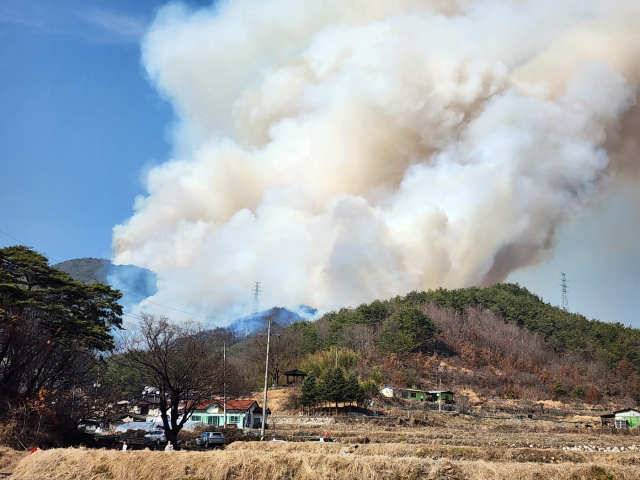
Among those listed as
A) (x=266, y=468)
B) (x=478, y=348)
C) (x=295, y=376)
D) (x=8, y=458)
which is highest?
(x=478, y=348)

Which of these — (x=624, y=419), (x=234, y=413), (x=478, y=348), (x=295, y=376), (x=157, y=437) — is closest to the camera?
(x=157, y=437)

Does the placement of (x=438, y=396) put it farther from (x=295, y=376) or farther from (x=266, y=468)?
(x=266, y=468)

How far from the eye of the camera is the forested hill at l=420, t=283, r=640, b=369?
102 meters

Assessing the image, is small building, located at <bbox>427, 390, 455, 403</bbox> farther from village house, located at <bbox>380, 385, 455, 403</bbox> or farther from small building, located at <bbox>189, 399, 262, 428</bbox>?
small building, located at <bbox>189, 399, 262, 428</bbox>

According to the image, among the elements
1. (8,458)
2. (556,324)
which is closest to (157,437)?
(8,458)

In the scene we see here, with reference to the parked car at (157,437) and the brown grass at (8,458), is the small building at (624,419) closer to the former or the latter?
the parked car at (157,437)

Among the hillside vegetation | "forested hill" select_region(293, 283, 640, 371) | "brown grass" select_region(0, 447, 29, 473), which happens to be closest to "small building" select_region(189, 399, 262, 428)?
the hillside vegetation

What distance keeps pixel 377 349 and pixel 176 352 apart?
62937mm

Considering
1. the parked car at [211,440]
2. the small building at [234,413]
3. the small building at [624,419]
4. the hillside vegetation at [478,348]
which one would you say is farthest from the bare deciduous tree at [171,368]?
the small building at [624,419]

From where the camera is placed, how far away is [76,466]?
18.9m

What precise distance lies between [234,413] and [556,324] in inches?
3457

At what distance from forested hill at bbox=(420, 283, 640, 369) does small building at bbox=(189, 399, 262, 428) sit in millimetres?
73571

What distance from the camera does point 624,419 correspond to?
55719mm

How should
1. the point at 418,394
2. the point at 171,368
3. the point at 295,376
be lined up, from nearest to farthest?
the point at 171,368 → the point at 418,394 → the point at 295,376
